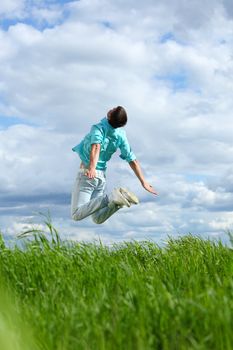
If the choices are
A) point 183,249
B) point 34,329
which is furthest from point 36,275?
point 183,249

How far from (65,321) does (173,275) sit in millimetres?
2814

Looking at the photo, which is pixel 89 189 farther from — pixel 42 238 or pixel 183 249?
pixel 42 238

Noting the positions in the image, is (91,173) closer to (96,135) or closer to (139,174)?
(96,135)

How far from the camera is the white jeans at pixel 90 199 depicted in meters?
10.9

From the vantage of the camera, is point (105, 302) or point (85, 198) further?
point (85, 198)

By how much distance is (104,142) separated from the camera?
11055 mm

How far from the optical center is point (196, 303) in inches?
186

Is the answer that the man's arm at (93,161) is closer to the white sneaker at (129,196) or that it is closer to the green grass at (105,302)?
the white sneaker at (129,196)

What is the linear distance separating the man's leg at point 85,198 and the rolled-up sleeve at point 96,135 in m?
0.56

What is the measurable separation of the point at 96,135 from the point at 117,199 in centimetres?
106

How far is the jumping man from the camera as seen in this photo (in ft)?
35.6

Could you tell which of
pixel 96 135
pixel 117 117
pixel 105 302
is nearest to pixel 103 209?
pixel 96 135

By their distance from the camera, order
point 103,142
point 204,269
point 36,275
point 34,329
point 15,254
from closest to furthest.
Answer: point 34,329 → point 36,275 → point 15,254 → point 204,269 → point 103,142

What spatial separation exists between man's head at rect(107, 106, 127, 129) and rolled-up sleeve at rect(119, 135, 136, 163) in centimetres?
32
